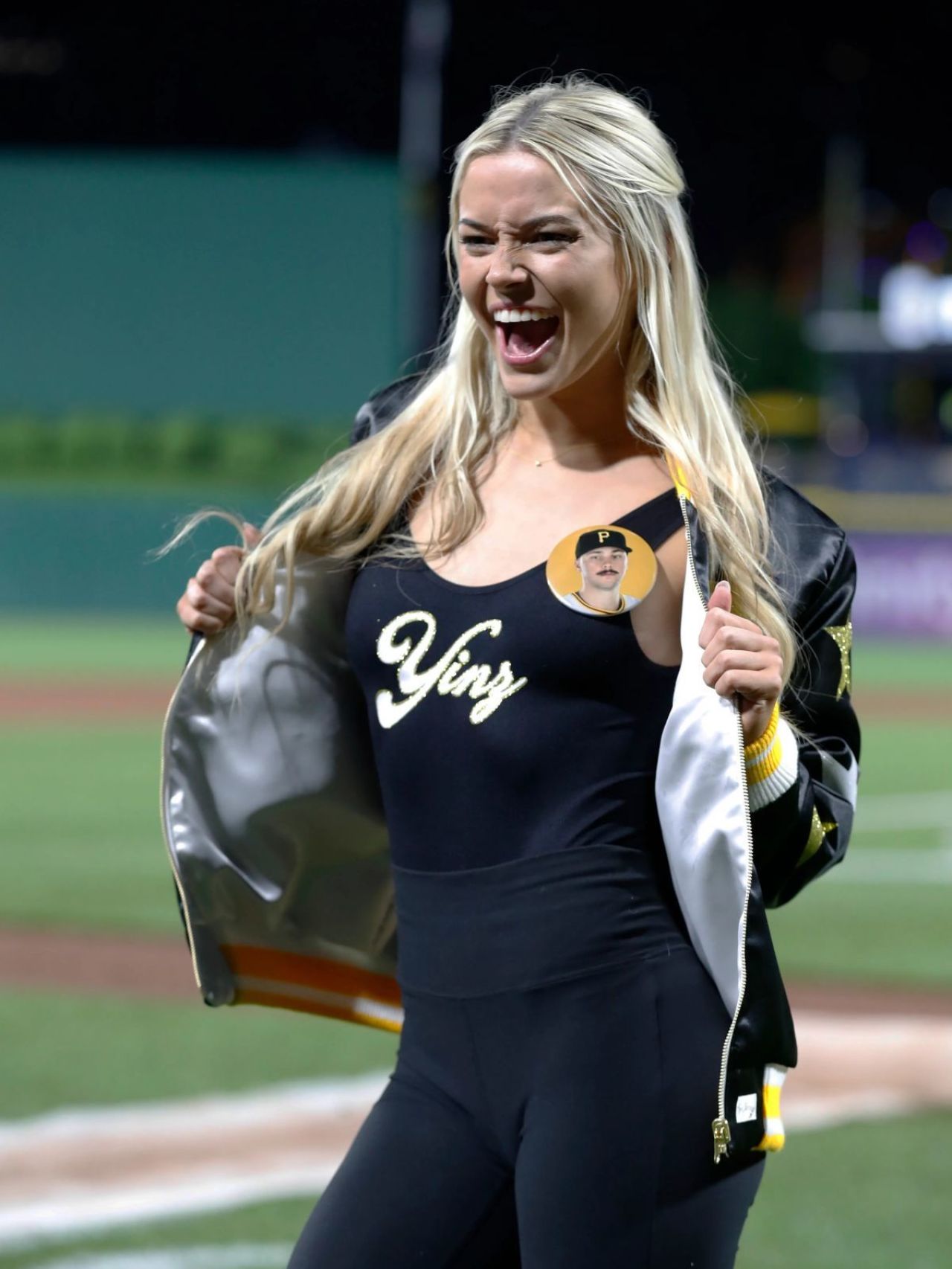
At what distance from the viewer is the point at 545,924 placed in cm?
256

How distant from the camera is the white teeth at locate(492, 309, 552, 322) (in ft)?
8.59

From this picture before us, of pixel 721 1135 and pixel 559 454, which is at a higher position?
pixel 559 454

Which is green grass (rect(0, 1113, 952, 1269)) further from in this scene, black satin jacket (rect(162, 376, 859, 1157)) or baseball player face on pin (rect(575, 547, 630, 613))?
baseball player face on pin (rect(575, 547, 630, 613))

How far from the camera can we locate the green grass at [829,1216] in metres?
4.87

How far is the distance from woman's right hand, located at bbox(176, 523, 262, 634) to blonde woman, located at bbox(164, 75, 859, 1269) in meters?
0.14

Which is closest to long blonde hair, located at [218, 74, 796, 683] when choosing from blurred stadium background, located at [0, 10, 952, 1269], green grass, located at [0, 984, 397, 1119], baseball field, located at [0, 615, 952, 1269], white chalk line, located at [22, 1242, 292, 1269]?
white chalk line, located at [22, 1242, 292, 1269]

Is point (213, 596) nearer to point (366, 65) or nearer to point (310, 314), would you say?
point (366, 65)

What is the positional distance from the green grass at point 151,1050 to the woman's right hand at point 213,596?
341 cm

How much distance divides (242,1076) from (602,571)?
433 cm

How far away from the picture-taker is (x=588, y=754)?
255cm

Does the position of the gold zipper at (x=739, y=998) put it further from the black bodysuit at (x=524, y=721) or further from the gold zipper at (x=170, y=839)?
the gold zipper at (x=170, y=839)

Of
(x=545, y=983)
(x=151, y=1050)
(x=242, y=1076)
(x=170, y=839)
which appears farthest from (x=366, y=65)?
(x=545, y=983)

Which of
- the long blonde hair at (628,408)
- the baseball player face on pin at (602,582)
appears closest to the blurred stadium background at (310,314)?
the long blonde hair at (628,408)

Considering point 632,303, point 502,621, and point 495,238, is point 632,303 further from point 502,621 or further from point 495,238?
point 502,621
